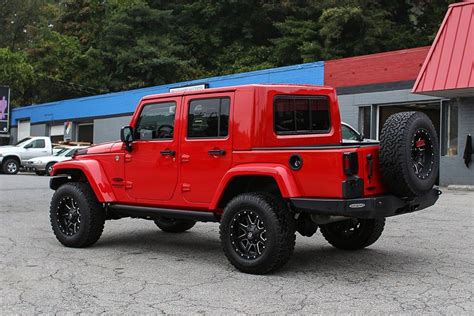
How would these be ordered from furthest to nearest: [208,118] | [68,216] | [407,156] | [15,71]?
[15,71] < [68,216] < [208,118] < [407,156]

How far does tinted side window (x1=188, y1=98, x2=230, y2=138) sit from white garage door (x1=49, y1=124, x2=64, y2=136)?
1378 inches

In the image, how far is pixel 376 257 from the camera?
263 inches

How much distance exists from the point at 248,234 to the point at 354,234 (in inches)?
71.8

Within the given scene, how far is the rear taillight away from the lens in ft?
17.2

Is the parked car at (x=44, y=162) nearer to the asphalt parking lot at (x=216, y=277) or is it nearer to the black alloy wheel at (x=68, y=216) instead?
the asphalt parking lot at (x=216, y=277)

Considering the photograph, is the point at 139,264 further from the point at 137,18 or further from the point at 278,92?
the point at 137,18

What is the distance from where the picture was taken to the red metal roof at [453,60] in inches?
665

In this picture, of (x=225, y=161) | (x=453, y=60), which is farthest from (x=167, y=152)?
(x=453, y=60)

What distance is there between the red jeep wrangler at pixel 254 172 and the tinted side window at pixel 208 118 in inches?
0.5

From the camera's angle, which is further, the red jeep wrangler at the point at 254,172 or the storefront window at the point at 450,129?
the storefront window at the point at 450,129

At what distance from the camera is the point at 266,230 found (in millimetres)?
5613

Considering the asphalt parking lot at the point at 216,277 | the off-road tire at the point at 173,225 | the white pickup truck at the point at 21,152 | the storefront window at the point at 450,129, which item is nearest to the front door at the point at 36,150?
the white pickup truck at the point at 21,152

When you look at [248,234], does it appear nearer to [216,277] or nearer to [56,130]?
[216,277]

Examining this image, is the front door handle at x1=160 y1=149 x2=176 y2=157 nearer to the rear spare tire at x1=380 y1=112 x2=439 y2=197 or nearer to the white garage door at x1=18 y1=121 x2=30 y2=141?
the rear spare tire at x1=380 y1=112 x2=439 y2=197
